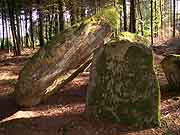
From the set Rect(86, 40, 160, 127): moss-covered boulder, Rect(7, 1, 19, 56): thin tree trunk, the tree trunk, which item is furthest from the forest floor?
Rect(7, 1, 19, 56): thin tree trunk

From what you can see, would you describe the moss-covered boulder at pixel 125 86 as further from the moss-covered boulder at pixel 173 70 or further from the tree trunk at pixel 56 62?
the moss-covered boulder at pixel 173 70

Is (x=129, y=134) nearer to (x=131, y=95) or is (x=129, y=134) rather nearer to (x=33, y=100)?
(x=131, y=95)

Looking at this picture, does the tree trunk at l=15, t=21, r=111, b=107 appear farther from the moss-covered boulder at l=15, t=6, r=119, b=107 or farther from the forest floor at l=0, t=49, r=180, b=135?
the forest floor at l=0, t=49, r=180, b=135

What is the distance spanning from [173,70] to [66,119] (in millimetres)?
3651

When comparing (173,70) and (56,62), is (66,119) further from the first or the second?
(173,70)

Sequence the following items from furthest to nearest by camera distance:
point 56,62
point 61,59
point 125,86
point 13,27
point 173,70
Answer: point 13,27, point 173,70, point 61,59, point 56,62, point 125,86

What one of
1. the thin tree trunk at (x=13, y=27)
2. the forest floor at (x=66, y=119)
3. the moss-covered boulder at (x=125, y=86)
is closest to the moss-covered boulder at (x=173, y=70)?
the forest floor at (x=66, y=119)

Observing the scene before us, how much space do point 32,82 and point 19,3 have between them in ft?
69.5

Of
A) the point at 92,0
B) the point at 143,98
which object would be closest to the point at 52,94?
the point at 143,98

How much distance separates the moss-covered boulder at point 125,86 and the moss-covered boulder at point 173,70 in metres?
2.68

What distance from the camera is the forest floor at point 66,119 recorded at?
7.29 metres

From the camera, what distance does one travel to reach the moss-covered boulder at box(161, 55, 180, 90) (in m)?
10.0

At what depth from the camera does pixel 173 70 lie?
10070 mm

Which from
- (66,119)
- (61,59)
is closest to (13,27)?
(61,59)
